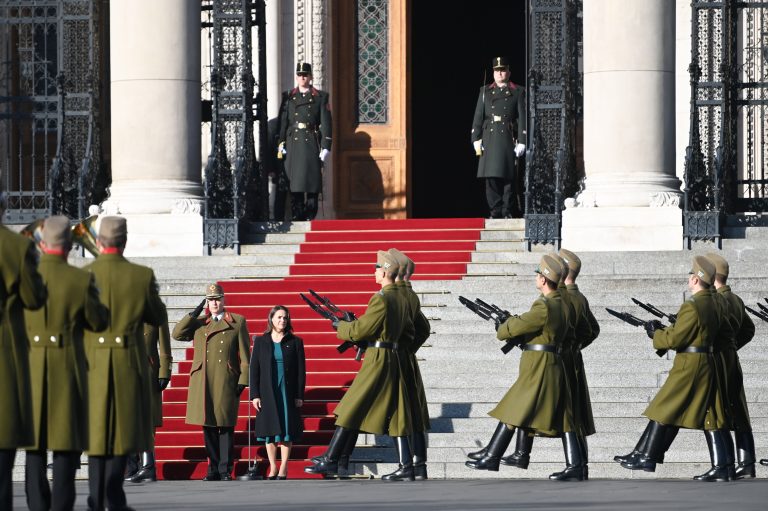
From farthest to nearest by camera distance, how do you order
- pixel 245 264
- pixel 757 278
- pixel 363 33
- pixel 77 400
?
pixel 363 33
pixel 245 264
pixel 757 278
pixel 77 400

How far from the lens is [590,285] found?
18.8 m

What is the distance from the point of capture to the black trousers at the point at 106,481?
11.1m

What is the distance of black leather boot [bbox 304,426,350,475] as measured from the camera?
48.1ft

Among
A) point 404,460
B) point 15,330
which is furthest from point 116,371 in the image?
point 404,460

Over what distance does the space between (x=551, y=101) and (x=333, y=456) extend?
26.6 feet

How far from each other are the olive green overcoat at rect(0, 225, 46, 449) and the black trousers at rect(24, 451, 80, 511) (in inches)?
16.2

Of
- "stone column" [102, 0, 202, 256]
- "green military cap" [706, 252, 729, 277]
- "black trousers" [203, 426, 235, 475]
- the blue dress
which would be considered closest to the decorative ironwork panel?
"stone column" [102, 0, 202, 256]

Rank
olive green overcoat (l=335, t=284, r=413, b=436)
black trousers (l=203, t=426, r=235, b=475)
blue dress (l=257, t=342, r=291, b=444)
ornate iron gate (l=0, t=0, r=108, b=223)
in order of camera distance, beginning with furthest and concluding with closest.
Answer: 1. ornate iron gate (l=0, t=0, r=108, b=223)
2. black trousers (l=203, t=426, r=235, b=475)
3. blue dress (l=257, t=342, r=291, b=444)
4. olive green overcoat (l=335, t=284, r=413, b=436)

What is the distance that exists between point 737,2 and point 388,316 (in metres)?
8.87

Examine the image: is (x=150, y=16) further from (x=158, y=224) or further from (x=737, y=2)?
(x=737, y=2)

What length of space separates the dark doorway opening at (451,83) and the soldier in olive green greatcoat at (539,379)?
15.6 m

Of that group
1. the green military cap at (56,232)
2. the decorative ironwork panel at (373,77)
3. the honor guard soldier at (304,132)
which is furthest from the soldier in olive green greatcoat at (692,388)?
the decorative ironwork panel at (373,77)

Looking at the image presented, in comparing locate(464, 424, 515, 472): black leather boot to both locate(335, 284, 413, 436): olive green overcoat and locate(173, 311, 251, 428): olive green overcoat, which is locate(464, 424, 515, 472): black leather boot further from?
locate(173, 311, 251, 428): olive green overcoat

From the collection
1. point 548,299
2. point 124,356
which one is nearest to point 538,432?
point 548,299
